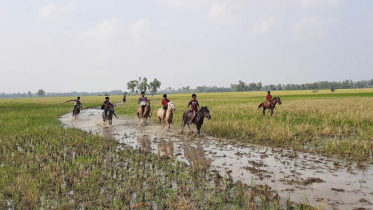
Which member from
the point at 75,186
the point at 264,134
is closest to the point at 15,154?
the point at 75,186

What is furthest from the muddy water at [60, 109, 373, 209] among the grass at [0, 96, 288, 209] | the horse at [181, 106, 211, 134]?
the horse at [181, 106, 211, 134]

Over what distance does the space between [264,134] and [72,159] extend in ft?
27.6

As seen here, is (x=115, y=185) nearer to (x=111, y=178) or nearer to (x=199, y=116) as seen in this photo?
(x=111, y=178)

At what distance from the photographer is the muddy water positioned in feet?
16.0

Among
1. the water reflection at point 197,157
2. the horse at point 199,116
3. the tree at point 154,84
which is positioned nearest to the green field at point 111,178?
the water reflection at point 197,157

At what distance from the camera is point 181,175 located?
20.2 ft

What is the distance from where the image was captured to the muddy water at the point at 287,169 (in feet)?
16.0

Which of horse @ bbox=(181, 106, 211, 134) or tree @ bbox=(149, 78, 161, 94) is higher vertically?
tree @ bbox=(149, 78, 161, 94)

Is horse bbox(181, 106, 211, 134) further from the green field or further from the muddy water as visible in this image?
the green field

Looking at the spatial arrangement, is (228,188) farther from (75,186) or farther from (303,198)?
(75,186)

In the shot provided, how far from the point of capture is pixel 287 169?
6691 mm

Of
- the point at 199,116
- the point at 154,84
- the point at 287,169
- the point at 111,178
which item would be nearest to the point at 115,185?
the point at 111,178

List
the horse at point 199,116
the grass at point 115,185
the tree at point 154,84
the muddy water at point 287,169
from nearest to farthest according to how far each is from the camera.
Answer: the grass at point 115,185
the muddy water at point 287,169
the horse at point 199,116
the tree at point 154,84

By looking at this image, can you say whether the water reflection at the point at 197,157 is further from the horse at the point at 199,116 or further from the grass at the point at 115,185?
the horse at the point at 199,116
